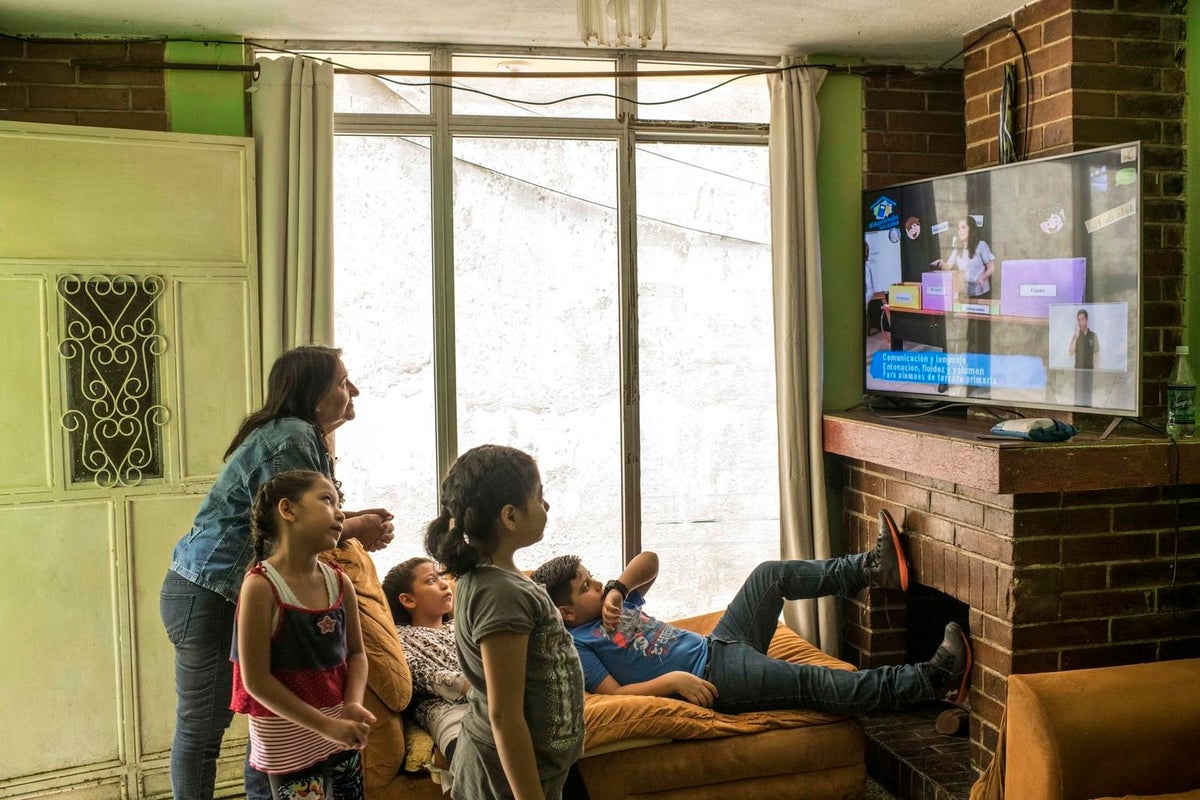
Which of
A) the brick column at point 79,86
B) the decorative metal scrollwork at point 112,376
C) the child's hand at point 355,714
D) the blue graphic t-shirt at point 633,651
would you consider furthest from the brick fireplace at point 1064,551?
the brick column at point 79,86

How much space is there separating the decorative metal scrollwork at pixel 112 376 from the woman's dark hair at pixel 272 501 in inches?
55.9

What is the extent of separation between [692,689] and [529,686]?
4.43ft

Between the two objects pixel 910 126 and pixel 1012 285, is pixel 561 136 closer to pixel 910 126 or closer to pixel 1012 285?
pixel 910 126

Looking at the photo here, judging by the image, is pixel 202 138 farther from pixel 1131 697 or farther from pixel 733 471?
pixel 1131 697

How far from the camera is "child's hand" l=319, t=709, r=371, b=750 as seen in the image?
2.07 meters

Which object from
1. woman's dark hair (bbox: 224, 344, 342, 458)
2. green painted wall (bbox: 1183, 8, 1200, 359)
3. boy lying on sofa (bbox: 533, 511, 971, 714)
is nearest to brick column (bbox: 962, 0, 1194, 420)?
green painted wall (bbox: 1183, 8, 1200, 359)

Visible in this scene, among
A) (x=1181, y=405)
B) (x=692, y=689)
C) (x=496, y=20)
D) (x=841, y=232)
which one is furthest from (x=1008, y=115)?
(x=692, y=689)

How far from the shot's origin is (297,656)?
211 centimetres

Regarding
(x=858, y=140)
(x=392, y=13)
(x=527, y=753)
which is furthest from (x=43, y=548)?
(x=858, y=140)

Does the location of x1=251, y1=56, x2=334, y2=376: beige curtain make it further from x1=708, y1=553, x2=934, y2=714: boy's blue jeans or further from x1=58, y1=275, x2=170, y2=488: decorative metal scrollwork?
x1=708, y1=553, x2=934, y2=714: boy's blue jeans

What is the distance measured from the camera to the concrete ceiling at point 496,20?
10.7 feet

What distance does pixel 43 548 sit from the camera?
3.29 m

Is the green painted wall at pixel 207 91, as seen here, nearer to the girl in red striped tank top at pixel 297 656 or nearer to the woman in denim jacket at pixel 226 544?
the woman in denim jacket at pixel 226 544

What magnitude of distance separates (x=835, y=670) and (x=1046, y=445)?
91cm
